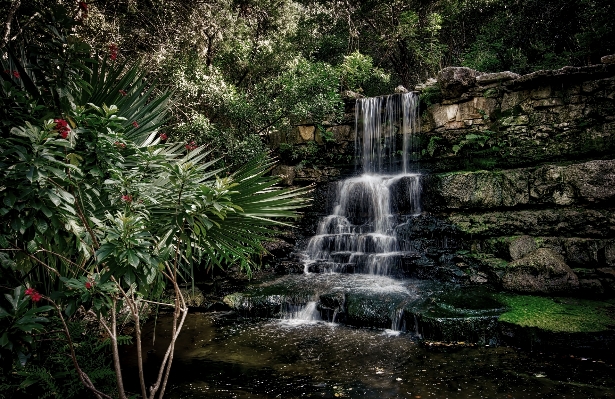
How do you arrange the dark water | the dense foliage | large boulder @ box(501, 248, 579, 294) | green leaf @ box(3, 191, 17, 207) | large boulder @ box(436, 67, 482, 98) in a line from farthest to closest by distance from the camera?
large boulder @ box(436, 67, 482, 98), large boulder @ box(501, 248, 579, 294), the dark water, the dense foliage, green leaf @ box(3, 191, 17, 207)

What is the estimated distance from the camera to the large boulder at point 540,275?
667cm

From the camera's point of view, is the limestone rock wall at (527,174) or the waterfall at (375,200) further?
the waterfall at (375,200)

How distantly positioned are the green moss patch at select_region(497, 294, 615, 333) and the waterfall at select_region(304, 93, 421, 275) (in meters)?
2.83

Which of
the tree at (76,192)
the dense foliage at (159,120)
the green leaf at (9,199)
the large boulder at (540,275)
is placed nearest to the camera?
the green leaf at (9,199)

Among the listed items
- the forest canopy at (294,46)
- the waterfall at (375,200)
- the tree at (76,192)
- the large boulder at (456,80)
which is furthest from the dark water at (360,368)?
the large boulder at (456,80)

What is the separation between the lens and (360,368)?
4.71 m

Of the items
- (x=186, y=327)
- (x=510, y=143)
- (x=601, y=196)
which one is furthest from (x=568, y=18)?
(x=186, y=327)

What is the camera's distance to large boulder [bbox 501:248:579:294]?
21.9 ft

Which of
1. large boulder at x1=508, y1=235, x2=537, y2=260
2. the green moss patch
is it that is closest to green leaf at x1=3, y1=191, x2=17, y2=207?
the green moss patch

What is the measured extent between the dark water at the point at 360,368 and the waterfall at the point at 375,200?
2.94m

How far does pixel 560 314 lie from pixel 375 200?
18.3 ft

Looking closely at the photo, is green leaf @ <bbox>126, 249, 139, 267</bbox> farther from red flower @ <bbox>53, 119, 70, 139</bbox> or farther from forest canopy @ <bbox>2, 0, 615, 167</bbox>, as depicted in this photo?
forest canopy @ <bbox>2, 0, 615, 167</bbox>

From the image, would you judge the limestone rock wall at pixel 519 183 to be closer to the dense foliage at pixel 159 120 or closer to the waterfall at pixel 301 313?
the waterfall at pixel 301 313

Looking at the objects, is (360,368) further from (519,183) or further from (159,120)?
(519,183)
